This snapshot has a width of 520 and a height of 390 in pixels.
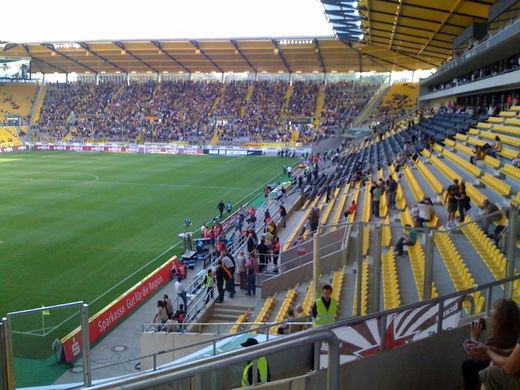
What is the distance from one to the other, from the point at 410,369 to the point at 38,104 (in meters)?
71.2

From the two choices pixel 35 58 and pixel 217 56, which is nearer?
pixel 217 56

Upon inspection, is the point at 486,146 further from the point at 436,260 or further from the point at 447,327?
the point at 447,327

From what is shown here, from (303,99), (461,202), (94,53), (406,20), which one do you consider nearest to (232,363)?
(461,202)

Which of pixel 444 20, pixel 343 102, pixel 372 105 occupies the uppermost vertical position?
pixel 444 20

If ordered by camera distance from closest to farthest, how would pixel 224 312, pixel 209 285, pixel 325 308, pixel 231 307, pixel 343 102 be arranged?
pixel 325 308 < pixel 224 312 < pixel 231 307 < pixel 209 285 < pixel 343 102

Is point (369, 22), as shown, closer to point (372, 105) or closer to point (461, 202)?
point (461, 202)

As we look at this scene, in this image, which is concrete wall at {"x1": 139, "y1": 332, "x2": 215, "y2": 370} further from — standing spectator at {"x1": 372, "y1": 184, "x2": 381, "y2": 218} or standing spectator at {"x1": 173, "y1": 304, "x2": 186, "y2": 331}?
standing spectator at {"x1": 372, "y1": 184, "x2": 381, "y2": 218}

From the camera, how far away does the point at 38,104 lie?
→ 6869cm

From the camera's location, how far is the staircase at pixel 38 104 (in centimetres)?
6619

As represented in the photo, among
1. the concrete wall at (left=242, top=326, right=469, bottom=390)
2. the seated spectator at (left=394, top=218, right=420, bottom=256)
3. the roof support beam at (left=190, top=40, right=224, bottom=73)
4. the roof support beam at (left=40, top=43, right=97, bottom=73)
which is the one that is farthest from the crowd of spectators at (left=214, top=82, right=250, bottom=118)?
the concrete wall at (left=242, top=326, right=469, bottom=390)

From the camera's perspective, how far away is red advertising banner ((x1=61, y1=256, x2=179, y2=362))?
10703 mm

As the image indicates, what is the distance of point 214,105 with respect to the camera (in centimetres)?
6469

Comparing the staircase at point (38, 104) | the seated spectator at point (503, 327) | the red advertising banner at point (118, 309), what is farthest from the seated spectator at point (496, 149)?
the staircase at point (38, 104)

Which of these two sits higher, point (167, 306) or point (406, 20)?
point (406, 20)
